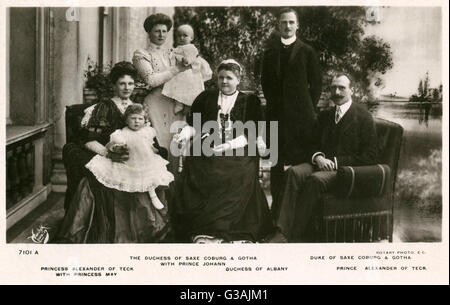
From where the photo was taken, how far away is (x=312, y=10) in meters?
5.01

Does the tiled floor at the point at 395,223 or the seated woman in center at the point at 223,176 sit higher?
the seated woman in center at the point at 223,176

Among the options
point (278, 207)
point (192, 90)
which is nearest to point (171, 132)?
point (192, 90)

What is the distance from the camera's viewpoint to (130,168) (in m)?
4.93

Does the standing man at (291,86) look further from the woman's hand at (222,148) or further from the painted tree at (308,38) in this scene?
the woman's hand at (222,148)

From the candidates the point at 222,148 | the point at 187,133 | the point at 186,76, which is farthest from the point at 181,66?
the point at 222,148

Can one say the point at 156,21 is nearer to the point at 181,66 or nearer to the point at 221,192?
the point at 181,66

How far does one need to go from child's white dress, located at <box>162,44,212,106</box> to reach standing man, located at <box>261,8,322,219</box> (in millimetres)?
459

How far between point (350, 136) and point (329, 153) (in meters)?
0.20

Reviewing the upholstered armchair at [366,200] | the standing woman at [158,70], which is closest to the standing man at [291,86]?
the upholstered armchair at [366,200]

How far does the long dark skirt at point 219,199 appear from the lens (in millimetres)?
4961

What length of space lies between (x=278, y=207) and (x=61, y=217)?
166 cm

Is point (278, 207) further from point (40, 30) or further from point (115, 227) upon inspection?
point (40, 30)

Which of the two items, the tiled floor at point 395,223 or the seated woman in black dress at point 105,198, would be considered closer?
the seated woman in black dress at point 105,198

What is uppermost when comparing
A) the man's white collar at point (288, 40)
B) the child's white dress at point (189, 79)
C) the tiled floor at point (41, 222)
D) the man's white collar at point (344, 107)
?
the man's white collar at point (288, 40)
